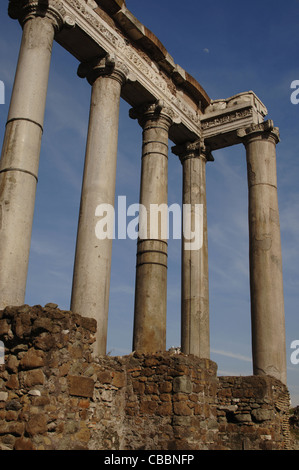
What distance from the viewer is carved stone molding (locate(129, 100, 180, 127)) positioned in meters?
16.3

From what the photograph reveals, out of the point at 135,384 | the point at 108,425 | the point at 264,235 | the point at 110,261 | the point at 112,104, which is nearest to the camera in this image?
the point at 108,425

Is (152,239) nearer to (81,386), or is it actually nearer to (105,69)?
(105,69)

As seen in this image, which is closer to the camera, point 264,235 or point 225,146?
point 264,235

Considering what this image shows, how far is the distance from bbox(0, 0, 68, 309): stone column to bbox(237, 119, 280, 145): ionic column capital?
25.1 ft

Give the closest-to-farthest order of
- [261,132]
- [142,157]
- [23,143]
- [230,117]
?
[23,143] → [142,157] → [261,132] → [230,117]

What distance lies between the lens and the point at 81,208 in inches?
497

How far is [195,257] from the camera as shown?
665 inches

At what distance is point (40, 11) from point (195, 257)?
893 cm

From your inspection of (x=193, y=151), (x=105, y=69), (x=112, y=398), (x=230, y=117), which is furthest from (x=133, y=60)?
(x=112, y=398)

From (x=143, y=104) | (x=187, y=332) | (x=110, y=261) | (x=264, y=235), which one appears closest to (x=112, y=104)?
(x=143, y=104)

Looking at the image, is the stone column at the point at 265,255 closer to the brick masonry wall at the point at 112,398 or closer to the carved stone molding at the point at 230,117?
the carved stone molding at the point at 230,117

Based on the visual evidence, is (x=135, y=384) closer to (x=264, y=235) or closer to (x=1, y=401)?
(x=1, y=401)

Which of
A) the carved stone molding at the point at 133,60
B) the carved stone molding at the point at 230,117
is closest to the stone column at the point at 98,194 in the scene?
the carved stone molding at the point at 133,60
